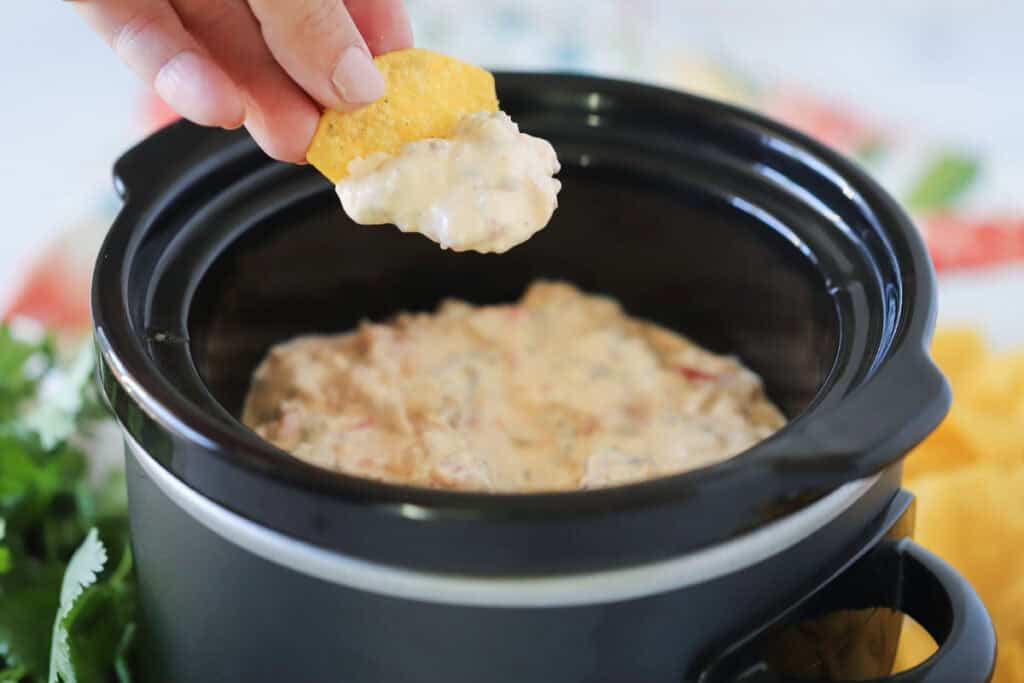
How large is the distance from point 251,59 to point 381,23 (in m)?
0.15

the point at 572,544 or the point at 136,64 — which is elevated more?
the point at 136,64

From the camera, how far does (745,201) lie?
136cm

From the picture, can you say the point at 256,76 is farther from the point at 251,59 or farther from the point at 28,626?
the point at 28,626

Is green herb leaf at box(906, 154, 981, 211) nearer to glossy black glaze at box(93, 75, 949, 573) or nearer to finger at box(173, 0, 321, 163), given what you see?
glossy black glaze at box(93, 75, 949, 573)

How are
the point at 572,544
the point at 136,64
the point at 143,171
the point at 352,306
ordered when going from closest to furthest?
1. the point at 572,544
2. the point at 136,64
3. the point at 143,171
4. the point at 352,306

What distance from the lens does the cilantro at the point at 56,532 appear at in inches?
47.6

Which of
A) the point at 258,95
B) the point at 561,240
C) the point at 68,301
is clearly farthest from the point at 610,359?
the point at 68,301

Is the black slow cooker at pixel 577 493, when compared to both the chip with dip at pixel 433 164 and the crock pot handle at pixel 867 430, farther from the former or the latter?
the chip with dip at pixel 433 164

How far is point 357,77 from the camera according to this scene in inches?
40.0

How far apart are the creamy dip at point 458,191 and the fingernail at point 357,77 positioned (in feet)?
0.21

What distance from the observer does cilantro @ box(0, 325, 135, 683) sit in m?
1.21

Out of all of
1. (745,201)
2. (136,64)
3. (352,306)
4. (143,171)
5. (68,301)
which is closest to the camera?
(136,64)

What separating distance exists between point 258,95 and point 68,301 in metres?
0.93

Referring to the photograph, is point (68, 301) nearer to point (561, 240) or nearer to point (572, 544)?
point (561, 240)
